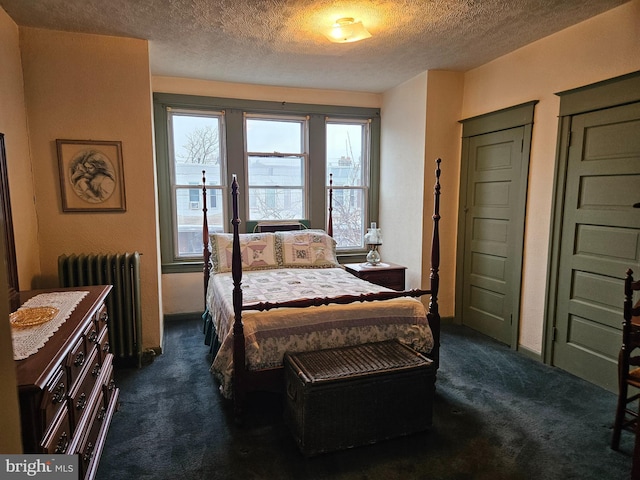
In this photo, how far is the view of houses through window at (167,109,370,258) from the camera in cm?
420

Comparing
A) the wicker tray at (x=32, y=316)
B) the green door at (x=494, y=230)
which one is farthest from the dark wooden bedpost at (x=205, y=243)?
the green door at (x=494, y=230)

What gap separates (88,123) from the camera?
2.95 m

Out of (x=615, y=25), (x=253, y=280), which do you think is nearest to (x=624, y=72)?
(x=615, y=25)

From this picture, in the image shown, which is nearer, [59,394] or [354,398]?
[59,394]

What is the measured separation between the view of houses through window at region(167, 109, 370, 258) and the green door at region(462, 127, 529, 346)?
1418 mm

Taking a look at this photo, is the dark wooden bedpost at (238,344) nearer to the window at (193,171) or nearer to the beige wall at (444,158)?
the window at (193,171)

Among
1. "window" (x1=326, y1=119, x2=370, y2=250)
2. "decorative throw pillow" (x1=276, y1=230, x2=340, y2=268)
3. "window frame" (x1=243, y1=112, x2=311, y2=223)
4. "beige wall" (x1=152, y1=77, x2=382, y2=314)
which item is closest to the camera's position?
"decorative throw pillow" (x1=276, y1=230, x2=340, y2=268)

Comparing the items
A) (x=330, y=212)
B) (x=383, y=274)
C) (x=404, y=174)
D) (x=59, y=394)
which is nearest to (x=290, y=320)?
(x=59, y=394)

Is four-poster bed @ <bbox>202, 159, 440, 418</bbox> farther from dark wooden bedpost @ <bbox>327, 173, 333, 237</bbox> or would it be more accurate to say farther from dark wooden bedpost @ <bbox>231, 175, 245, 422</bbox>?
dark wooden bedpost @ <bbox>327, 173, 333, 237</bbox>

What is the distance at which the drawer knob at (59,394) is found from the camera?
138 cm

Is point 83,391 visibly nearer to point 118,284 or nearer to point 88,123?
point 118,284

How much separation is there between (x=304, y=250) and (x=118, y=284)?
5.48ft

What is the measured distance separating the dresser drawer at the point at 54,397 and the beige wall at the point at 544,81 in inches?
129

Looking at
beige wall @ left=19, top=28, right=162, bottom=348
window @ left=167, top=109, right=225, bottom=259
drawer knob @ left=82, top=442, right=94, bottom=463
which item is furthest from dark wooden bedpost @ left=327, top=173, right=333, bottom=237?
drawer knob @ left=82, top=442, right=94, bottom=463
